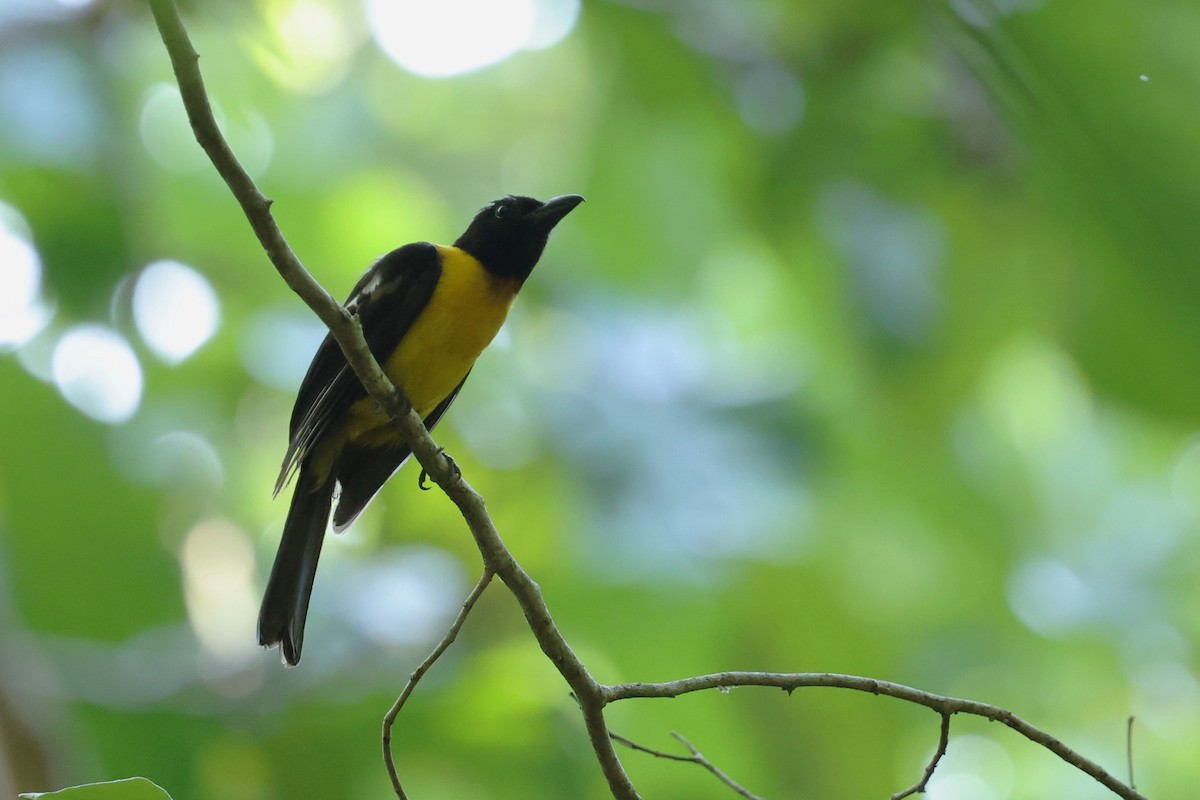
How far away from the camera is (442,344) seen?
154 inches

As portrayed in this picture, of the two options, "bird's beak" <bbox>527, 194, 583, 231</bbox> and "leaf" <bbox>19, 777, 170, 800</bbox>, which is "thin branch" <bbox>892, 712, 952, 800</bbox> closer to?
"leaf" <bbox>19, 777, 170, 800</bbox>

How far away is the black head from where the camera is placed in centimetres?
438

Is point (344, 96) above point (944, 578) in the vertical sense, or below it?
above

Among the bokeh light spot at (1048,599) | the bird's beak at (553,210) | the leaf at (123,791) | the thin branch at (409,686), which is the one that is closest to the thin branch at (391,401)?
the thin branch at (409,686)

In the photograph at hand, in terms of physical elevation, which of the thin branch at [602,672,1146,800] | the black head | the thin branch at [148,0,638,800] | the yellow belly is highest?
the black head

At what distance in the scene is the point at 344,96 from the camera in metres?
8.91

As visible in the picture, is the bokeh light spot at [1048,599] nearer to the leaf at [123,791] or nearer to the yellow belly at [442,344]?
the yellow belly at [442,344]

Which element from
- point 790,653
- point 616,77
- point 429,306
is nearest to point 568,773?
point 790,653

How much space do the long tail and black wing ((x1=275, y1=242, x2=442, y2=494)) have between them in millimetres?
164

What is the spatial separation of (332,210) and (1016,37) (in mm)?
5957

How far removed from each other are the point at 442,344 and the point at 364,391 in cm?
33

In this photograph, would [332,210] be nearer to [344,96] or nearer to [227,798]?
[344,96]

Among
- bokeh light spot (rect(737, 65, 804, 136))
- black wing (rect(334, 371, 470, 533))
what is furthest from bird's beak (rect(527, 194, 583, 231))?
bokeh light spot (rect(737, 65, 804, 136))

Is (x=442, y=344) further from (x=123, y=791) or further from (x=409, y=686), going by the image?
(x=123, y=791)
